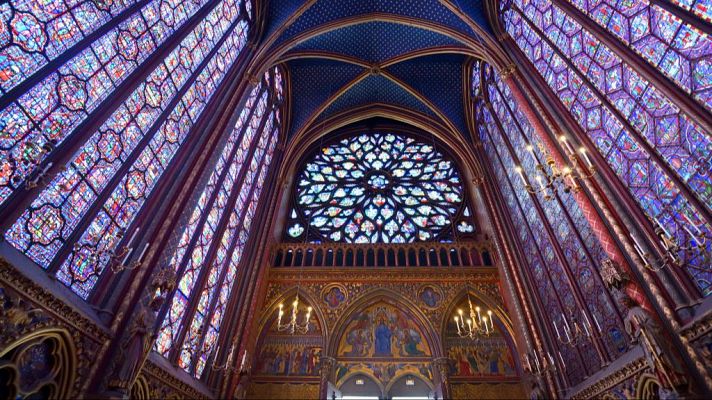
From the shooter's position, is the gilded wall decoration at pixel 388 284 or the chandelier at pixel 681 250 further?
the gilded wall decoration at pixel 388 284

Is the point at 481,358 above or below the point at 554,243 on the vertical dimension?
below

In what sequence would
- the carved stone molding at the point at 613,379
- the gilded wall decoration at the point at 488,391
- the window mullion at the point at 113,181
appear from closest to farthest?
the window mullion at the point at 113,181, the carved stone molding at the point at 613,379, the gilded wall decoration at the point at 488,391

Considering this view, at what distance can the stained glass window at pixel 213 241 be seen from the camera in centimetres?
819

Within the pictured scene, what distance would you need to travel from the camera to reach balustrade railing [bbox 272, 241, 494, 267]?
14203 mm

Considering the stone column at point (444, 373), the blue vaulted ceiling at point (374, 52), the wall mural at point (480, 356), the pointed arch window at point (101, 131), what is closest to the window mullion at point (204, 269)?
the pointed arch window at point (101, 131)

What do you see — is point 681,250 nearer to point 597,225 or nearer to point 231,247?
point 597,225

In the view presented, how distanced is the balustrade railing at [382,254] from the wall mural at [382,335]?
1.95m

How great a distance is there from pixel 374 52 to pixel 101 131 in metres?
13.2

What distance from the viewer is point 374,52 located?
655 inches

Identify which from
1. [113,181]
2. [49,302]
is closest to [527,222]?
[113,181]

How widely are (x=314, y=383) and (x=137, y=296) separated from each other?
726 cm

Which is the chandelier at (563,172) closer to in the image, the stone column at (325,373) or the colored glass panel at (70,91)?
the colored glass panel at (70,91)

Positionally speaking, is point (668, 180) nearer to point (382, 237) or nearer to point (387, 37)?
point (382, 237)

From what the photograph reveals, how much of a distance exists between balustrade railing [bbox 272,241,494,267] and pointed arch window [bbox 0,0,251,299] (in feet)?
23.9
